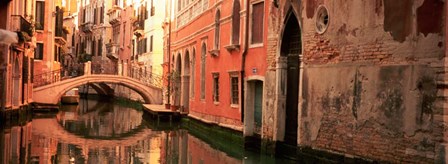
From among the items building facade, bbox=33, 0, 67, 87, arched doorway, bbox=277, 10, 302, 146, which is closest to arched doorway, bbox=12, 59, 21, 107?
building facade, bbox=33, 0, 67, 87

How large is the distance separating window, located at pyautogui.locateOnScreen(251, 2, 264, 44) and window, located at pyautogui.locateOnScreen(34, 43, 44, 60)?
21.1 m

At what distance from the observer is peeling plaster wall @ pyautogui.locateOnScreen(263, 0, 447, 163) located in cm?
1110

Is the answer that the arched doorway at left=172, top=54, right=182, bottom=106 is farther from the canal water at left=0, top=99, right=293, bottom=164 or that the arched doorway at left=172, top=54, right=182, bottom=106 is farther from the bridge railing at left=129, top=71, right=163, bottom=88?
the bridge railing at left=129, top=71, right=163, bottom=88

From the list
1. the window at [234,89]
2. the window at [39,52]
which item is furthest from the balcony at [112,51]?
the window at [234,89]

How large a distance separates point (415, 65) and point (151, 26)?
31786 millimetres

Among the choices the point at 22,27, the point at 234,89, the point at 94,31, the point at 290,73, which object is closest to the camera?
the point at 290,73

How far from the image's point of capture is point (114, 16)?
187 feet

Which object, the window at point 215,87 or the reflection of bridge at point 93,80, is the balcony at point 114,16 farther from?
the window at point 215,87

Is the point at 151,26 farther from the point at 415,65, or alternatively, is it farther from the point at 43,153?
the point at 415,65

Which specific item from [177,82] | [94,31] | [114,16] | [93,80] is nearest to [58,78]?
[93,80]

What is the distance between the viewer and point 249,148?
61.2 ft

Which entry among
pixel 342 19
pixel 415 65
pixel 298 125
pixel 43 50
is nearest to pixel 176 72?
pixel 43 50

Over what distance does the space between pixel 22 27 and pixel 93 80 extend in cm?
1122

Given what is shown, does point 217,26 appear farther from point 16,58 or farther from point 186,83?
point 16,58
